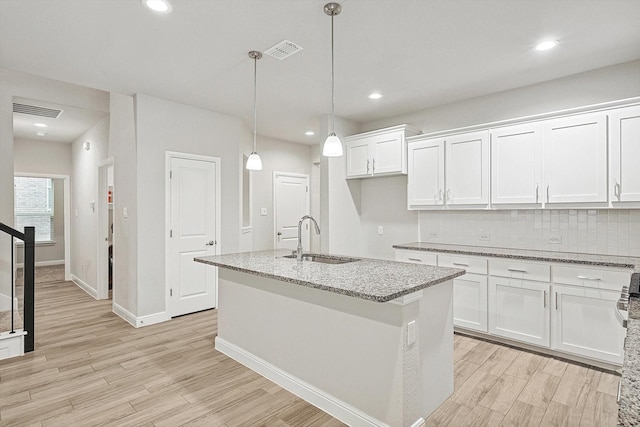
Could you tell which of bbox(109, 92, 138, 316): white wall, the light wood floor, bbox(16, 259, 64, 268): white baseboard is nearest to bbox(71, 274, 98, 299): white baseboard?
bbox(109, 92, 138, 316): white wall

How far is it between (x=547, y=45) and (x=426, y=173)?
1720 millimetres

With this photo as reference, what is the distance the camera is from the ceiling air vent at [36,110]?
4.71 m

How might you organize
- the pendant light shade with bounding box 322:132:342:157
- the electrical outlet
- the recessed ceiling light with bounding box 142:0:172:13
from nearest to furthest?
the electrical outlet
the recessed ceiling light with bounding box 142:0:172:13
the pendant light shade with bounding box 322:132:342:157

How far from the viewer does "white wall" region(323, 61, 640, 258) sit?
321cm

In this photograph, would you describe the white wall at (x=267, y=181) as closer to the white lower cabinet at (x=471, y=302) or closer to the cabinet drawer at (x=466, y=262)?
the cabinet drawer at (x=466, y=262)

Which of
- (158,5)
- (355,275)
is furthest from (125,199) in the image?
(355,275)

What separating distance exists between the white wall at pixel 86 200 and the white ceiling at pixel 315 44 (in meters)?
2.04

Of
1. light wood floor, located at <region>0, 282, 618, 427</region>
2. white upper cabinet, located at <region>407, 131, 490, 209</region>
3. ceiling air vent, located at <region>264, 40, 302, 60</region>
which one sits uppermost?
ceiling air vent, located at <region>264, 40, 302, 60</region>

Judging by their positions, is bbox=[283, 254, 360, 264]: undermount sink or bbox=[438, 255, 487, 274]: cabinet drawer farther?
bbox=[438, 255, 487, 274]: cabinet drawer

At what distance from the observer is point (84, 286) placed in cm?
588

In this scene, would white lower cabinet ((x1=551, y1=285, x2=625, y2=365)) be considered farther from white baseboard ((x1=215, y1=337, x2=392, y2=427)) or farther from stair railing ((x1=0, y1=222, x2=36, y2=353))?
stair railing ((x1=0, y1=222, x2=36, y2=353))

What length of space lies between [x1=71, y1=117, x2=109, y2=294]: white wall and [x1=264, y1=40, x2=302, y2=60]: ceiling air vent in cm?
336

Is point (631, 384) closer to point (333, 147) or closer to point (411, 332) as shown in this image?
point (411, 332)

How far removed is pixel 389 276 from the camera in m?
2.14
